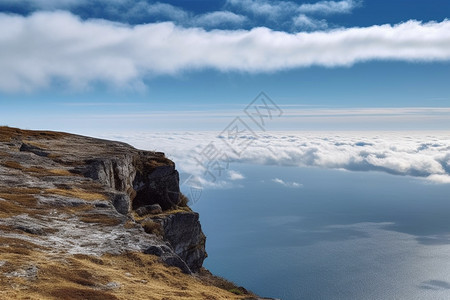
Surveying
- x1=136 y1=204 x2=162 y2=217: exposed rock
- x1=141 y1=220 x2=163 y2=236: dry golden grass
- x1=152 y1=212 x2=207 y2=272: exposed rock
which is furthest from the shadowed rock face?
x1=141 y1=220 x2=163 y2=236: dry golden grass

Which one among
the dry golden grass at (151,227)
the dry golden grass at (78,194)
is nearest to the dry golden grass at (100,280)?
the dry golden grass at (78,194)

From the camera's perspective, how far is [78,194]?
35781 millimetres

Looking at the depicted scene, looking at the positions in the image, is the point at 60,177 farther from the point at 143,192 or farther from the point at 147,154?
the point at 147,154

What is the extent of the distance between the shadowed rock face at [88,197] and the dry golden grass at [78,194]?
0.09 meters

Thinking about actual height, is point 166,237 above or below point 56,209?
below

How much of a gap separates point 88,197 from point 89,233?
30.8 feet

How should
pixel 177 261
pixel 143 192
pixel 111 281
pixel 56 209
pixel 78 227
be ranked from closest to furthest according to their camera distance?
pixel 111 281 < pixel 177 261 < pixel 78 227 < pixel 56 209 < pixel 143 192

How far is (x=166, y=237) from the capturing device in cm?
4619

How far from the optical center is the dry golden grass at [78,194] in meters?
34.9

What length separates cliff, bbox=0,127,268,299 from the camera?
1831 centimetres

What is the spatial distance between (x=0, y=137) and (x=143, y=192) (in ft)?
86.0

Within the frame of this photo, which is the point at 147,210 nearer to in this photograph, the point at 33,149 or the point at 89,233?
the point at 33,149

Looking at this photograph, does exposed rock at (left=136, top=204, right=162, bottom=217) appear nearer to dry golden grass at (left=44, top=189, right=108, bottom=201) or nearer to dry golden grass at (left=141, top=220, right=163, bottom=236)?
dry golden grass at (left=141, top=220, right=163, bottom=236)

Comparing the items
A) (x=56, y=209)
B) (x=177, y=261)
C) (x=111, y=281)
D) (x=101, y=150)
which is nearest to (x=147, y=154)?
(x=101, y=150)
